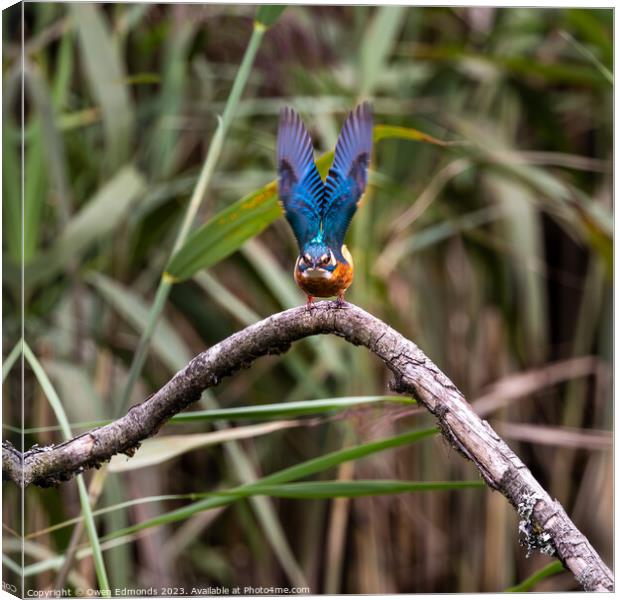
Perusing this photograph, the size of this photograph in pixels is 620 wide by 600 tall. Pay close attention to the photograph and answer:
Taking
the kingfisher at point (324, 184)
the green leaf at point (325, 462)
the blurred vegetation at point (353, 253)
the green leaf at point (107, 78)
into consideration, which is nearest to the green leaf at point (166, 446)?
the green leaf at point (325, 462)

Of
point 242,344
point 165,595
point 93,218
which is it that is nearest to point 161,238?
point 93,218

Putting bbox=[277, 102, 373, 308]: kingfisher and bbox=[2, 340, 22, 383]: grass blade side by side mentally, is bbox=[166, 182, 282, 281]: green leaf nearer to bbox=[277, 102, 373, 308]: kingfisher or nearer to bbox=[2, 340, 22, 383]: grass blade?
bbox=[277, 102, 373, 308]: kingfisher

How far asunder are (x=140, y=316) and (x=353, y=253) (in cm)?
31

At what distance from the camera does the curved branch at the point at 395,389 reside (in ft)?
1.85

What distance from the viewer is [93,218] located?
1205mm

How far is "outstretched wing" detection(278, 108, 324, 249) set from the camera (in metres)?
0.79

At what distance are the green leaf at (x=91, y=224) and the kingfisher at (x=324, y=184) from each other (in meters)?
0.41

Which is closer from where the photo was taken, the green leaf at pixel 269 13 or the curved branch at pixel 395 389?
the curved branch at pixel 395 389

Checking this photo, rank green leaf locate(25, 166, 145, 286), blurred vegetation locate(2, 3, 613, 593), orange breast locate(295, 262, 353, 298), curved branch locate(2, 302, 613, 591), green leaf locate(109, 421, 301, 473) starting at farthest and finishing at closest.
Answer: blurred vegetation locate(2, 3, 613, 593)
green leaf locate(25, 166, 145, 286)
green leaf locate(109, 421, 301, 473)
orange breast locate(295, 262, 353, 298)
curved branch locate(2, 302, 613, 591)

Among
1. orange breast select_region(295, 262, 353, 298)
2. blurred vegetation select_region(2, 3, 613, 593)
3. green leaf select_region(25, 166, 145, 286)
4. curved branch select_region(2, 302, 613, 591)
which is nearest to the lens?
curved branch select_region(2, 302, 613, 591)

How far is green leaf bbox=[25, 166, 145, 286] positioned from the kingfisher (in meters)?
0.41

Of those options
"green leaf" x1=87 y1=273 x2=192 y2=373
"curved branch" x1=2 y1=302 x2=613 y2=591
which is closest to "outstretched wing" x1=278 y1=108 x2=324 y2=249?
"curved branch" x1=2 y1=302 x2=613 y2=591

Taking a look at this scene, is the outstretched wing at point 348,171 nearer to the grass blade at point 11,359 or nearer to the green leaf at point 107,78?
the grass blade at point 11,359

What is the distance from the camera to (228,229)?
84cm
